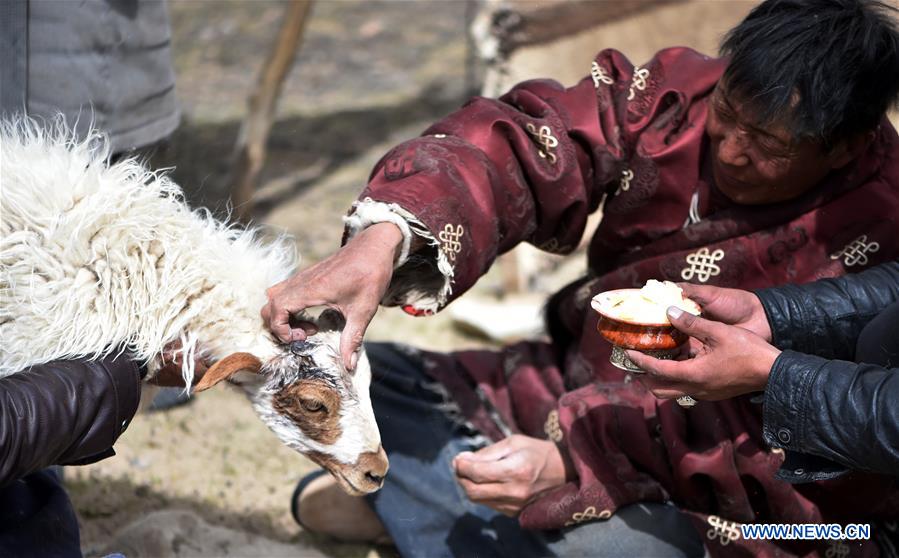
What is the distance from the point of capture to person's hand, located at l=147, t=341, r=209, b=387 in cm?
244

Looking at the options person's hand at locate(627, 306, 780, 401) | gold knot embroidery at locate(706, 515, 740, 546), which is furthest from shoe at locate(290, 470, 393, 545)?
person's hand at locate(627, 306, 780, 401)

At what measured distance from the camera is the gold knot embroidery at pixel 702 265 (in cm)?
259

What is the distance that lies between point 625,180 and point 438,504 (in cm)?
110

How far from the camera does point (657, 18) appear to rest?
5.59 m

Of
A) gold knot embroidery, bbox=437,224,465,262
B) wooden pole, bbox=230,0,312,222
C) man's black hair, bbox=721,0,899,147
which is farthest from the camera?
wooden pole, bbox=230,0,312,222

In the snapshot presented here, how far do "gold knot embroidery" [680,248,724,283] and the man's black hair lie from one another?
429 mm

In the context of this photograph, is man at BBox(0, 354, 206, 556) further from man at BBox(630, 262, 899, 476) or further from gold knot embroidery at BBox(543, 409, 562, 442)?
man at BBox(630, 262, 899, 476)

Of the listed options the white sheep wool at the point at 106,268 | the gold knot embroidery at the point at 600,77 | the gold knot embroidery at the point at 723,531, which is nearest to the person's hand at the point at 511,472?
the gold knot embroidery at the point at 723,531

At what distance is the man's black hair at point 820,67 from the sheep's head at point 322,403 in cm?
117

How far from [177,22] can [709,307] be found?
868 centimetres

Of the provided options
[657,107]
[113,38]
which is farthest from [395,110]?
[657,107]

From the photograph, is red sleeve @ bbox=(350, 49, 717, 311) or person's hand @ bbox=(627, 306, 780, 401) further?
red sleeve @ bbox=(350, 49, 717, 311)

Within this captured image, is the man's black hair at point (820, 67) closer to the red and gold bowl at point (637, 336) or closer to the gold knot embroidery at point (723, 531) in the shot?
the red and gold bowl at point (637, 336)

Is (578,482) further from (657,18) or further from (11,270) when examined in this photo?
(657,18)
